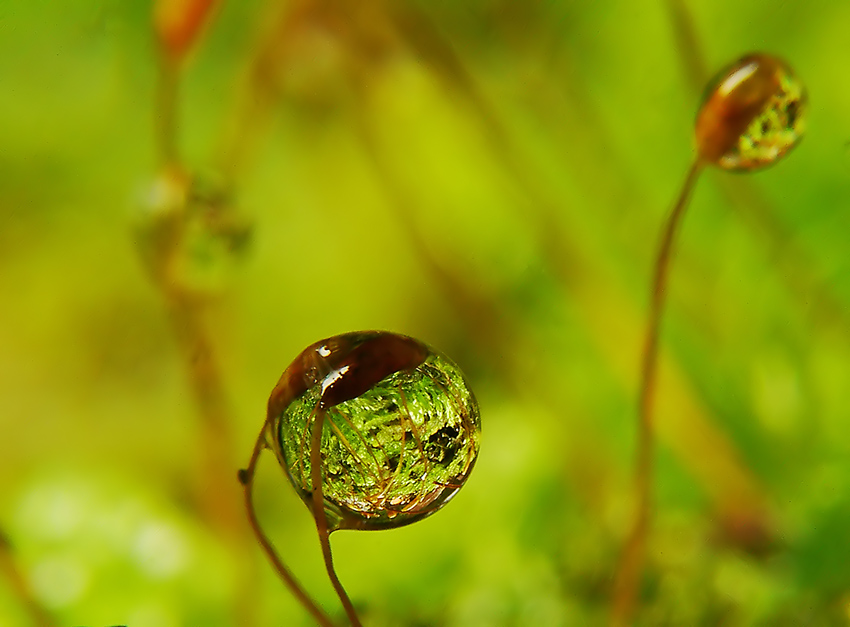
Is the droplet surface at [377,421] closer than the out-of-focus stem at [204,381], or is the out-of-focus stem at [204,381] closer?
the droplet surface at [377,421]

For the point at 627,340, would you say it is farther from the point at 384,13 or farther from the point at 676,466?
the point at 384,13

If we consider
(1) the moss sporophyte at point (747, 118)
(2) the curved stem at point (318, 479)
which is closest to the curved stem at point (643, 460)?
(1) the moss sporophyte at point (747, 118)

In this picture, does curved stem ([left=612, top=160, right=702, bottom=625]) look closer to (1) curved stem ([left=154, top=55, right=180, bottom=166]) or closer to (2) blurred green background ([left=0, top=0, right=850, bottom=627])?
(2) blurred green background ([left=0, top=0, right=850, bottom=627])

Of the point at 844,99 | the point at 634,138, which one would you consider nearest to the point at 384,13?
the point at 634,138

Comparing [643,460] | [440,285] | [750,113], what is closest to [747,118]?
[750,113]

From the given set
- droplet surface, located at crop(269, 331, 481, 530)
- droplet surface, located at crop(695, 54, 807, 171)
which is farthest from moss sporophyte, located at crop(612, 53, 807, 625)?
droplet surface, located at crop(269, 331, 481, 530)

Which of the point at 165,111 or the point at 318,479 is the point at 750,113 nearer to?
the point at 318,479

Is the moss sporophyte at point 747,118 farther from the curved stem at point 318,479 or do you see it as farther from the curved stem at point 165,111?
the curved stem at point 165,111
